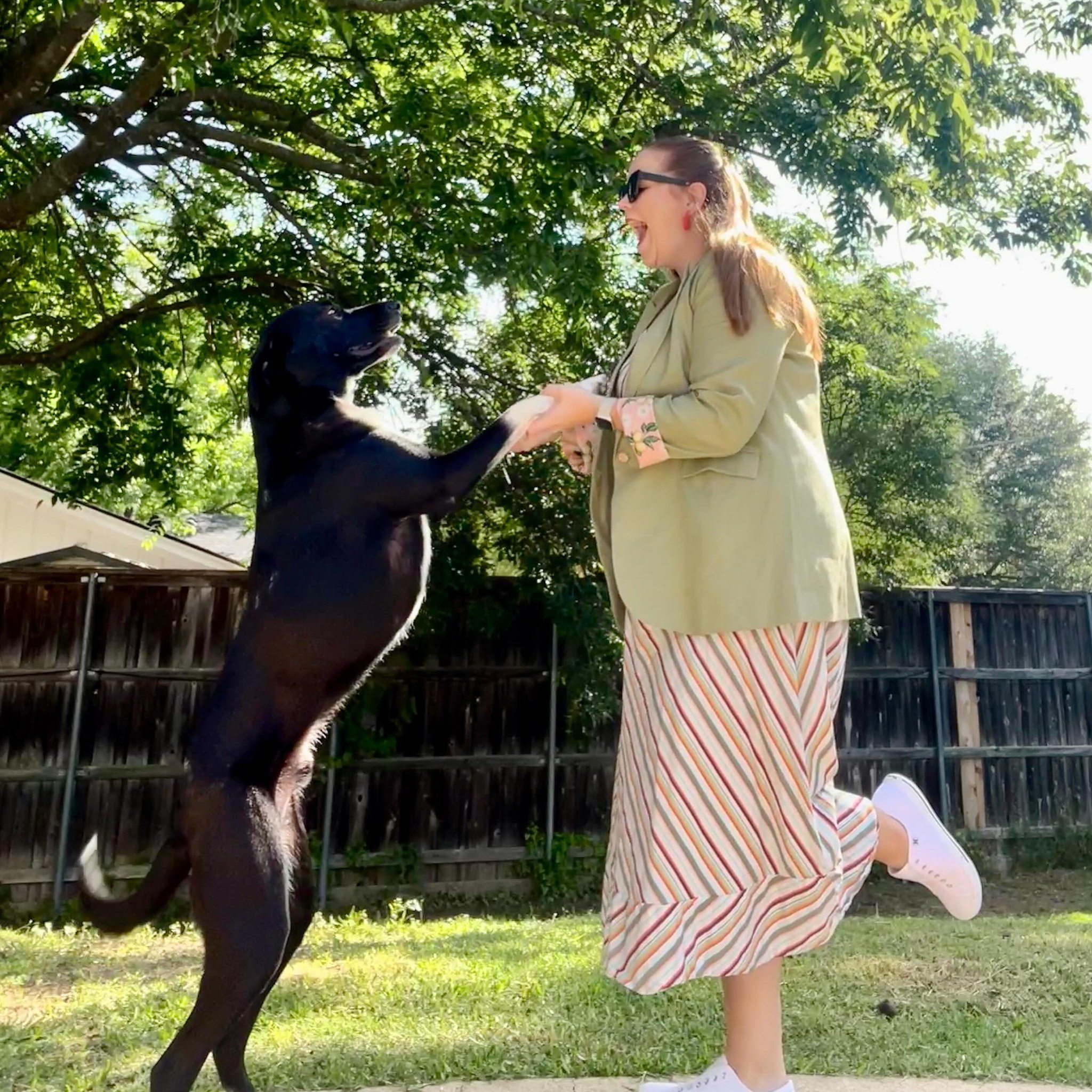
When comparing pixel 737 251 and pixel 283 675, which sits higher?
pixel 737 251

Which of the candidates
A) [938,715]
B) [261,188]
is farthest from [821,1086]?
[938,715]

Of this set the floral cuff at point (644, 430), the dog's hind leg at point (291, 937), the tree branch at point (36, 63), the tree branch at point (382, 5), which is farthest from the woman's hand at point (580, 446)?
the tree branch at point (36, 63)

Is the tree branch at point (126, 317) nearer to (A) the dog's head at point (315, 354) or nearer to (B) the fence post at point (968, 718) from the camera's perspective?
(A) the dog's head at point (315, 354)

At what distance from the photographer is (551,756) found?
8.20 metres

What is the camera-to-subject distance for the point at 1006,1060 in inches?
121

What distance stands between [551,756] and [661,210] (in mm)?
6158

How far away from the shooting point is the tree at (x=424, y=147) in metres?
5.36

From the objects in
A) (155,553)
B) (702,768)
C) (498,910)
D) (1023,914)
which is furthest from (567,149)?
(155,553)

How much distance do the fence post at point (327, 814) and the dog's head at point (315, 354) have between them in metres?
5.13

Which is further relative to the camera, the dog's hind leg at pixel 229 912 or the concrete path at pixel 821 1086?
the concrete path at pixel 821 1086

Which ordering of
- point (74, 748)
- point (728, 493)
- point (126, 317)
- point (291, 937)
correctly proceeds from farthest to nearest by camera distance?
point (74, 748), point (126, 317), point (291, 937), point (728, 493)

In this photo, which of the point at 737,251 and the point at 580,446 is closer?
the point at 737,251

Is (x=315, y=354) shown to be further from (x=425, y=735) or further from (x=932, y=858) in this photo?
(x=425, y=735)

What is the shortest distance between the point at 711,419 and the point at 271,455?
3.59ft
